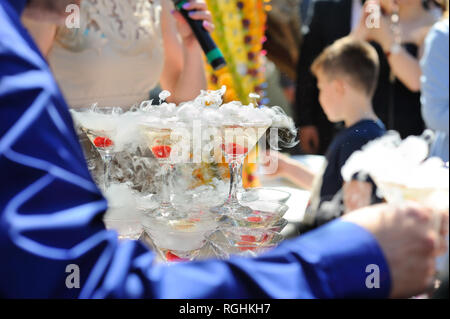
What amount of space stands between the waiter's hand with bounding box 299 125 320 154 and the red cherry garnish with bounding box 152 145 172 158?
62 cm

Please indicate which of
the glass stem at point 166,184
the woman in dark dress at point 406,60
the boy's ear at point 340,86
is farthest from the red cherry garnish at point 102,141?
the woman in dark dress at point 406,60

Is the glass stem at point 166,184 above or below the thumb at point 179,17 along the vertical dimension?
below

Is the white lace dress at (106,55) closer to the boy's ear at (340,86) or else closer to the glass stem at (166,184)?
the glass stem at (166,184)

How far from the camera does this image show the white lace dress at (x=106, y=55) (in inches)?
36.5

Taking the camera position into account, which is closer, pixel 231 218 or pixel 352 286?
pixel 352 286

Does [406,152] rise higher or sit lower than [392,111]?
higher

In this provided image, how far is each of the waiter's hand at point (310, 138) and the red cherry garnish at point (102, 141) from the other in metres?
0.65

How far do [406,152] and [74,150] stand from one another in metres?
0.41

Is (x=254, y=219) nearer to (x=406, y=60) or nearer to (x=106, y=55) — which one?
(x=106, y=55)

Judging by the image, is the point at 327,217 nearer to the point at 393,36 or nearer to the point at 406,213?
the point at 406,213

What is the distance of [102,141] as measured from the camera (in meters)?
0.84

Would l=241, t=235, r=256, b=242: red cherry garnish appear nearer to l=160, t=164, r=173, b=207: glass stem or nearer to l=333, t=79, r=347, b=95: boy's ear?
l=160, t=164, r=173, b=207: glass stem

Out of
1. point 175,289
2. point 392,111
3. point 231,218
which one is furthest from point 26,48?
point 392,111

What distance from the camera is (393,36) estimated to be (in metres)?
1.68
